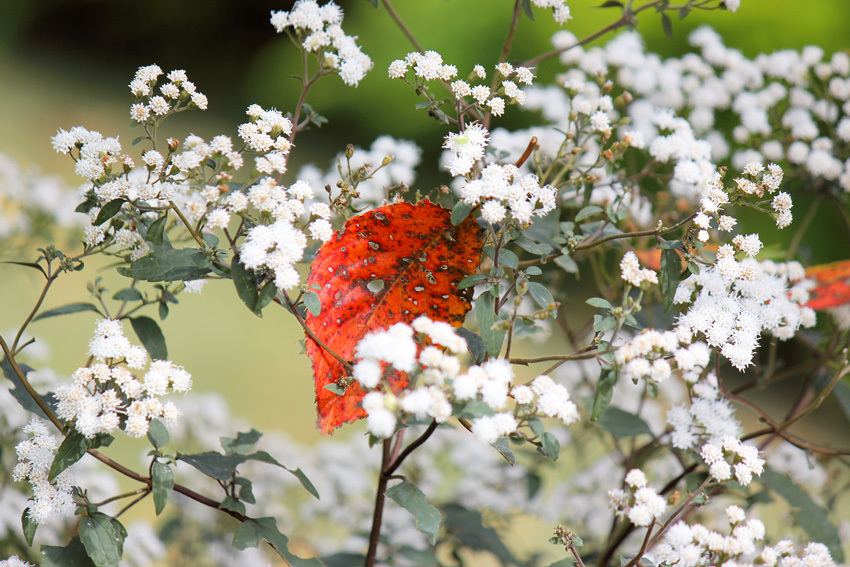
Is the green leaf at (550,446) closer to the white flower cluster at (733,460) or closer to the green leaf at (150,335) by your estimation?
the white flower cluster at (733,460)

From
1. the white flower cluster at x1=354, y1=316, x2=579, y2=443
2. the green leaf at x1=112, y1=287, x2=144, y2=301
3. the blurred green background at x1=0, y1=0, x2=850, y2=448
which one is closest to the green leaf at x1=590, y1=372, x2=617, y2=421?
the white flower cluster at x1=354, y1=316, x2=579, y2=443

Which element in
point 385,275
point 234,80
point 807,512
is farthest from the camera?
point 234,80

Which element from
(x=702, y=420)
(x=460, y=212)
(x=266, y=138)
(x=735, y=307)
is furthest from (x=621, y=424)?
(x=266, y=138)

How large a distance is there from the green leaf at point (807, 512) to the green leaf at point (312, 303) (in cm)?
44

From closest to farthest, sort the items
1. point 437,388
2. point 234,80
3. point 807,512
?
point 437,388 < point 807,512 < point 234,80

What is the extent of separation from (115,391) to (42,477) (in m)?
0.08

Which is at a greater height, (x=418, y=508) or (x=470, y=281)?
(x=470, y=281)

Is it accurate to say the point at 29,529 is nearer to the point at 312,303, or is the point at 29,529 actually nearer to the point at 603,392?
the point at 312,303

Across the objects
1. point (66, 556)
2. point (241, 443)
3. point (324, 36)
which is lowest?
point (66, 556)

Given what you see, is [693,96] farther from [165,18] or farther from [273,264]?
[165,18]

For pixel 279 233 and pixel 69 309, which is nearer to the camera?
pixel 279 233

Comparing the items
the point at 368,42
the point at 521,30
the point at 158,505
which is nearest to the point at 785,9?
the point at 521,30

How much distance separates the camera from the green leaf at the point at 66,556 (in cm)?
49

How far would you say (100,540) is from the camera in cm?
47
